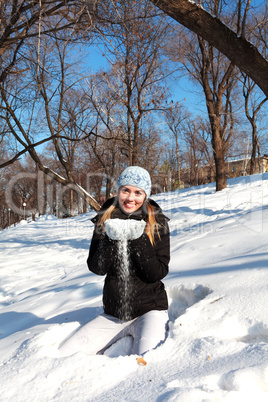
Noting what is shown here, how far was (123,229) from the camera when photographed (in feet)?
6.02

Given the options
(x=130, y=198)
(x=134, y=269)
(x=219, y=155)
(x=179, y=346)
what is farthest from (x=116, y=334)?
(x=219, y=155)

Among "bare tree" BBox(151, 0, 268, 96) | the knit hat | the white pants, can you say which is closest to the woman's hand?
the knit hat

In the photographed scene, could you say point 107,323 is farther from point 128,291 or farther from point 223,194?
point 223,194

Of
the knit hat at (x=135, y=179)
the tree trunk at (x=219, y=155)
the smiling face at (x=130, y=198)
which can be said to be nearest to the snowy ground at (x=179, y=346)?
the smiling face at (x=130, y=198)

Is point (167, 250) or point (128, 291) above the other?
point (167, 250)

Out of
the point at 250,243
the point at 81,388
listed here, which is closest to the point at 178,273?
the point at 250,243

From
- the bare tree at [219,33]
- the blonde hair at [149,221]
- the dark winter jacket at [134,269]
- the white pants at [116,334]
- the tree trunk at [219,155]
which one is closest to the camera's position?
the white pants at [116,334]

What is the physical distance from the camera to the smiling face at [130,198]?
82.5 inches

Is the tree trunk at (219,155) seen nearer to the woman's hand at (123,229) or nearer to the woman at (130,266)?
the woman at (130,266)

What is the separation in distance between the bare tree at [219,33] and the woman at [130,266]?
2.33m

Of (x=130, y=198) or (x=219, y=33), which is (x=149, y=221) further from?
(x=219, y=33)

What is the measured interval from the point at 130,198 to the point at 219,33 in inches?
101

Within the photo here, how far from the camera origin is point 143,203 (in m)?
2.16

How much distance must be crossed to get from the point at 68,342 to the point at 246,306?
1136mm
